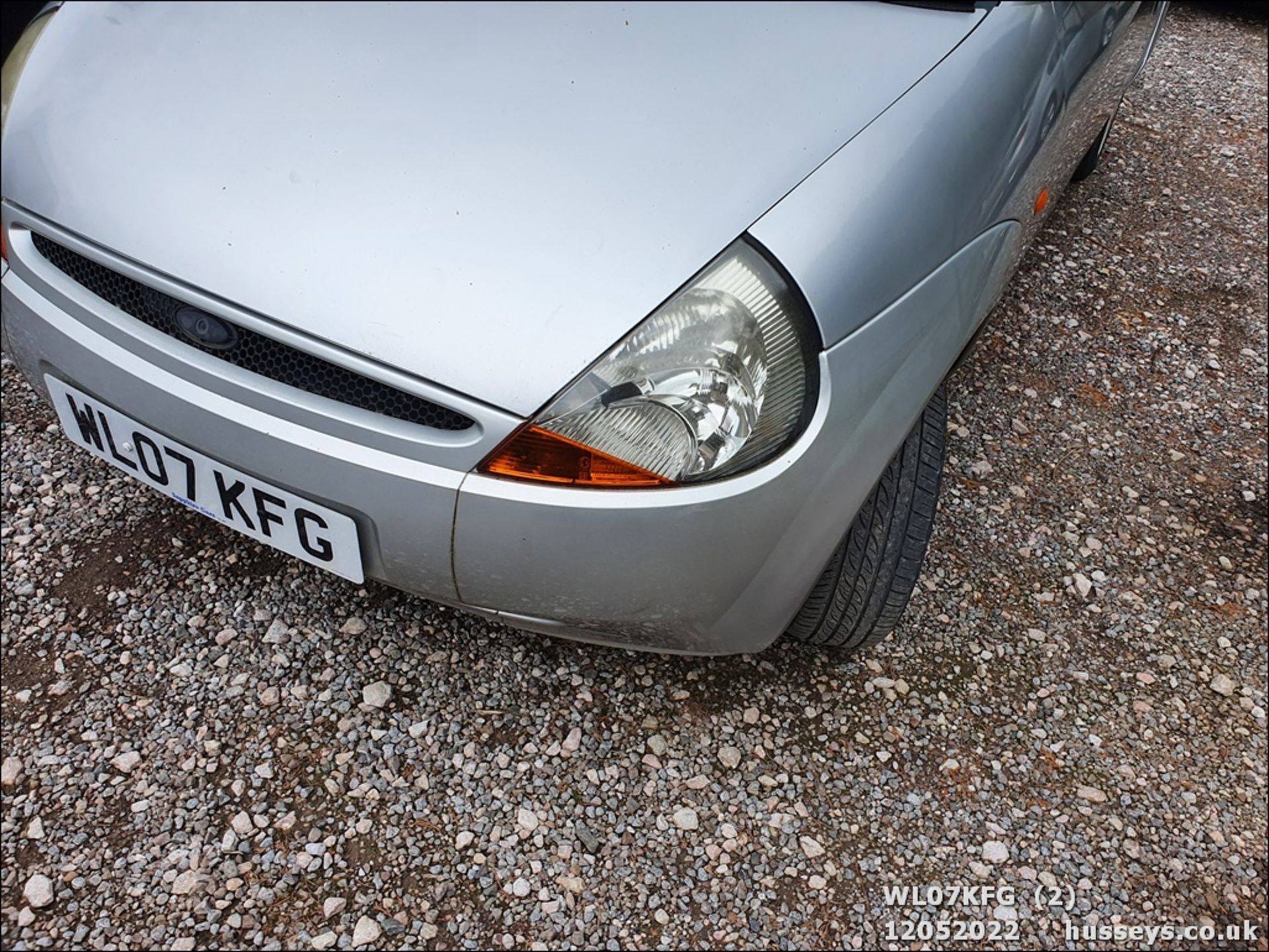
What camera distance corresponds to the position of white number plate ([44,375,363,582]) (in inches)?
54.8

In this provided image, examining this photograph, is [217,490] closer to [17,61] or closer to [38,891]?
[38,891]

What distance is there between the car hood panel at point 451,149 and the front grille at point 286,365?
0.21 feet

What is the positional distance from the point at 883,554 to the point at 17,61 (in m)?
1.71

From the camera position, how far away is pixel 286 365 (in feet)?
4.37

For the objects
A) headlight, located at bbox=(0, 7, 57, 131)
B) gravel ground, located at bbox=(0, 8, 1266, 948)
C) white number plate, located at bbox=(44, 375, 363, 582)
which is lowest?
gravel ground, located at bbox=(0, 8, 1266, 948)

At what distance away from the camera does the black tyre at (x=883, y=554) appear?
1.63 metres

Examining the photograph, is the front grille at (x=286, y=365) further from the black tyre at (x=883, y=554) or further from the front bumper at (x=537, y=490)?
the black tyre at (x=883, y=554)

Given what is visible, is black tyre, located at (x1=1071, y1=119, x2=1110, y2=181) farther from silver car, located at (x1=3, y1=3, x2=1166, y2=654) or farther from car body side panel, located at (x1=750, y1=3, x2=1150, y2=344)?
silver car, located at (x1=3, y1=3, x2=1166, y2=654)

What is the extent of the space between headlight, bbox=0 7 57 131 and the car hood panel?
0.04m

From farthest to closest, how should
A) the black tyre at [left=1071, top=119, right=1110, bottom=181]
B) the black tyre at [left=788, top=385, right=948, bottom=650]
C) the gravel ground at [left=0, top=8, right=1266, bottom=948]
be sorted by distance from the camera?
the black tyre at [left=1071, top=119, right=1110, bottom=181] → the black tyre at [left=788, top=385, right=948, bottom=650] → the gravel ground at [left=0, top=8, right=1266, bottom=948]

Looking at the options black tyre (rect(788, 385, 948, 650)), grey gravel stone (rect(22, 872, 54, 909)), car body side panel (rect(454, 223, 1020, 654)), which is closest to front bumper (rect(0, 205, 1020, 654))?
car body side panel (rect(454, 223, 1020, 654))

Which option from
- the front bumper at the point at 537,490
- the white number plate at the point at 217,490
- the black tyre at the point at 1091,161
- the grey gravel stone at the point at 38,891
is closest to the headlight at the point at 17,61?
the front bumper at the point at 537,490

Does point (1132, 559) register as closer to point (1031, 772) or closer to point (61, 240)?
point (1031, 772)

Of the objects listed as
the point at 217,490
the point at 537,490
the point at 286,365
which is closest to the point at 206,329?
the point at 286,365
